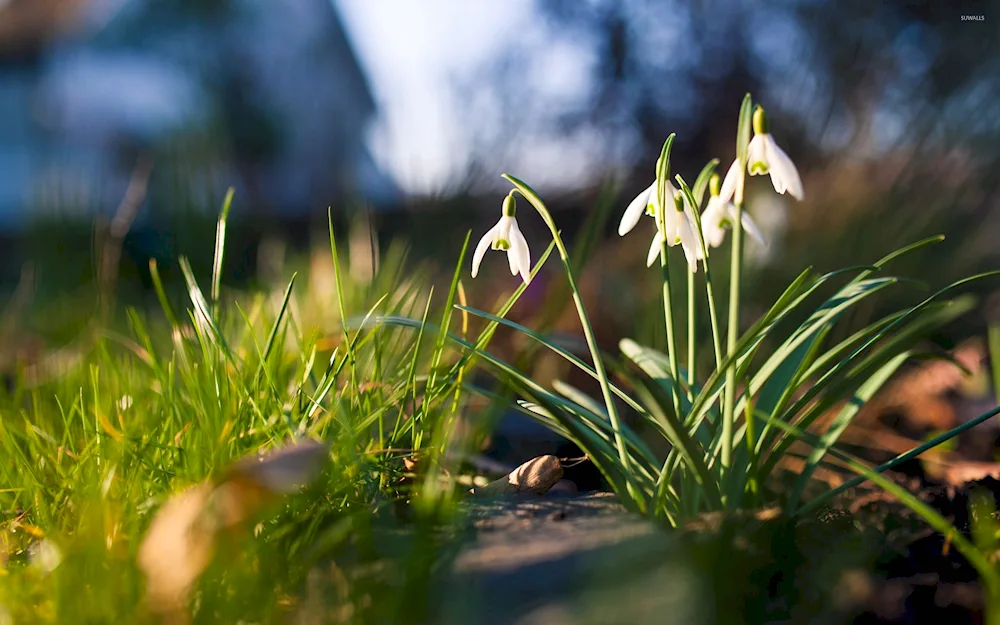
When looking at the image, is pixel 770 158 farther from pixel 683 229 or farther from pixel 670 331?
pixel 670 331

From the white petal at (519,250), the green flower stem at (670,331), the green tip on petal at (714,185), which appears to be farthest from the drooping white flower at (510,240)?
the green tip on petal at (714,185)

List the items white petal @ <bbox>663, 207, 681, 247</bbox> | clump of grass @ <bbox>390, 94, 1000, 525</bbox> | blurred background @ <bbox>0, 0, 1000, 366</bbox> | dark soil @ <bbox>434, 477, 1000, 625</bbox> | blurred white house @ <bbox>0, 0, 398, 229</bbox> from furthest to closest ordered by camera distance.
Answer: blurred white house @ <bbox>0, 0, 398, 229</bbox>, blurred background @ <bbox>0, 0, 1000, 366</bbox>, white petal @ <bbox>663, 207, 681, 247</bbox>, clump of grass @ <bbox>390, 94, 1000, 525</bbox>, dark soil @ <bbox>434, 477, 1000, 625</bbox>

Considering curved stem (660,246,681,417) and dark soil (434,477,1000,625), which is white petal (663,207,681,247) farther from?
dark soil (434,477,1000,625)

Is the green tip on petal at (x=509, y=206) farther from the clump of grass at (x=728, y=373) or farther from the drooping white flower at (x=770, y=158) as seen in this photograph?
the drooping white flower at (x=770, y=158)

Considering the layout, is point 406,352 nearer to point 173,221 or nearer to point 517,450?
point 517,450

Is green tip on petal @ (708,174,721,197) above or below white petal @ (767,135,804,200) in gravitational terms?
below

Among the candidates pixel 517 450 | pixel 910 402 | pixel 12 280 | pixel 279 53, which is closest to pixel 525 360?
pixel 517 450

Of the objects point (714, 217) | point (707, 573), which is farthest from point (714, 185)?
point (707, 573)

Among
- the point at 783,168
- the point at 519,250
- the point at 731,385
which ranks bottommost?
the point at 731,385

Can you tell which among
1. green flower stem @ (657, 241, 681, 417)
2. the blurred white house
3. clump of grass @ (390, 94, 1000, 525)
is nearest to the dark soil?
clump of grass @ (390, 94, 1000, 525)
